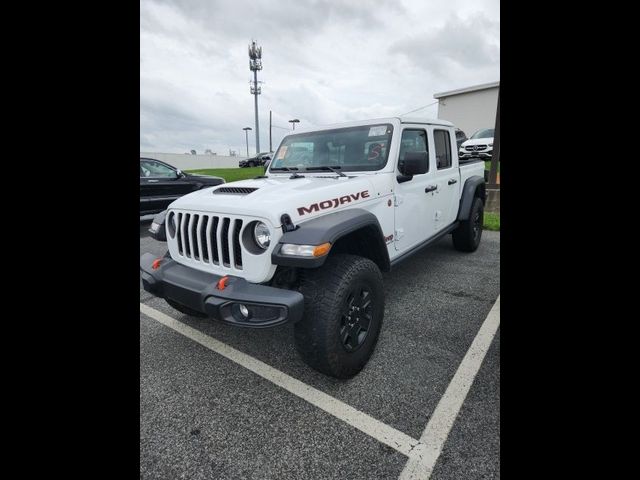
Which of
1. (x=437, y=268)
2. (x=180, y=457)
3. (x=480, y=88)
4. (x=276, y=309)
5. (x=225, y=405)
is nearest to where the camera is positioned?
(x=180, y=457)

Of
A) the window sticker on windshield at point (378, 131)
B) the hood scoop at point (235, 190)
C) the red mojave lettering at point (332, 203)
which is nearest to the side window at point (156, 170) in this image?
the hood scoop at point (235, 190)

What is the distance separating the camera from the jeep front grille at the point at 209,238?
6.73 ft

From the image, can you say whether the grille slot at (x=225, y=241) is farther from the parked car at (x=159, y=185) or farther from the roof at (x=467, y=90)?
the roof at (x=467, y=90)

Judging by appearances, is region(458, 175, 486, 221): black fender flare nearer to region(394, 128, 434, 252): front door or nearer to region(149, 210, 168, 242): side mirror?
region(394, 128, 434, 252): front door

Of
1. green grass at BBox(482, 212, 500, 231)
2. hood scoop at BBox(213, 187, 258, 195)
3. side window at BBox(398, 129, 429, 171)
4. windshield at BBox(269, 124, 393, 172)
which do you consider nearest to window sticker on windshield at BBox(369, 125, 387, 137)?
windshield at BBox(269, 124, 393, 172)

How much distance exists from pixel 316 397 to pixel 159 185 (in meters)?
6.74

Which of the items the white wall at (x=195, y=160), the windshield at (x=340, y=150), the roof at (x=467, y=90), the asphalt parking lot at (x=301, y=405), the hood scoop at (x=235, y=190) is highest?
the roof at (x=467, y=90)

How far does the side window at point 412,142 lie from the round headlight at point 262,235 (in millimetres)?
1529

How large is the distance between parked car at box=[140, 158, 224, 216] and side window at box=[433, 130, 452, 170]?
5932 millimetres

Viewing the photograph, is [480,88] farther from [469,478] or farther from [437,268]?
[469,478]
